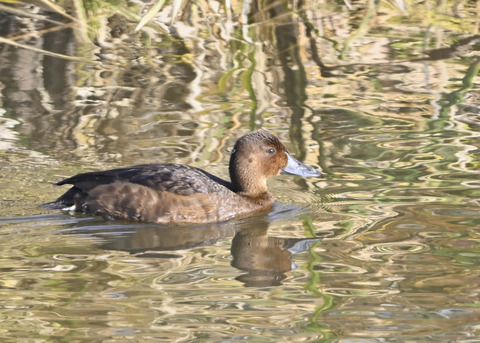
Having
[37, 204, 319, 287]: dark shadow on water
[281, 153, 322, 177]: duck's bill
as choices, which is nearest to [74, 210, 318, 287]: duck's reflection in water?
[37, 204, 319, 287]: dark shadow on water

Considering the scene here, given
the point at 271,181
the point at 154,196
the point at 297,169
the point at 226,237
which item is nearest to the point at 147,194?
the point at 154,196

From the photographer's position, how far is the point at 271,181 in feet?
27.2

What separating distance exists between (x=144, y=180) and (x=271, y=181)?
1446 mm

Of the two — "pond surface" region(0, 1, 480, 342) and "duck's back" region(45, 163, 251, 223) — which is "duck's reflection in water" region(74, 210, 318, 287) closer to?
"pond surface" region(0, 1, 480, 342)

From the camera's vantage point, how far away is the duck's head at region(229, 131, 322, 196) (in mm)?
7578

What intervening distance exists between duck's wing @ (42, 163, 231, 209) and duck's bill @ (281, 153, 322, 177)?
0.75 metres

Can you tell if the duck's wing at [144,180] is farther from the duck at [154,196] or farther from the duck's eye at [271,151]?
the duck's eye at [271,151]

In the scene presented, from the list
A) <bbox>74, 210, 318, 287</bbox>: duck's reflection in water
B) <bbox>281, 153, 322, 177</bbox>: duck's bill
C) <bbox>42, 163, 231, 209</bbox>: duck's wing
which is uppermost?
<bbox>42, 163, 231, 209</bbox>: duck's wing

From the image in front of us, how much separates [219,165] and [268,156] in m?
0.67

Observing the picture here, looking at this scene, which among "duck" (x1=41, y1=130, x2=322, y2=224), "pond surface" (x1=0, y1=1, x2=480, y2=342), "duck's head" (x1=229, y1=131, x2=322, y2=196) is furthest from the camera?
"duck's head" (x1=229, y1=131, x2=322, y2=196)

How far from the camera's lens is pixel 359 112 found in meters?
9.26

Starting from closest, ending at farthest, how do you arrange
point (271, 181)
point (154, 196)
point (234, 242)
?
1. point (234, 242)
2. point (154, 196)
3. point (271, 181)

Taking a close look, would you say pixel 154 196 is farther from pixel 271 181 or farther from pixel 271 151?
pixel 271 181

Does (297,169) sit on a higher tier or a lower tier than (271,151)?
lower
